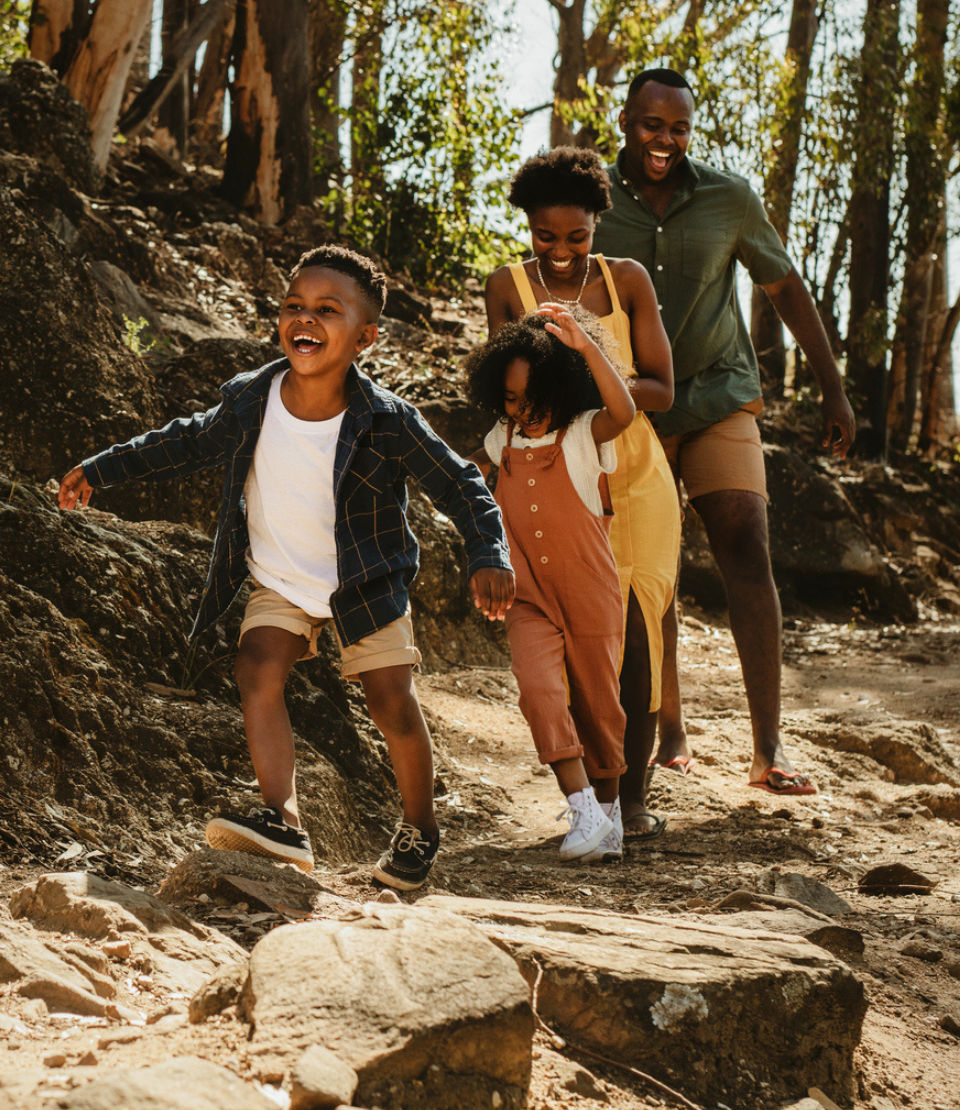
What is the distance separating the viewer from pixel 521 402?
366cm

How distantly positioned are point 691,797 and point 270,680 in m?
1.92

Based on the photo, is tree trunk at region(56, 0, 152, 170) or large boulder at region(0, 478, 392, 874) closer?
large boulder at region(0, 478, 392, 874)

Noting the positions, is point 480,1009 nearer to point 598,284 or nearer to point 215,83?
point 598,284

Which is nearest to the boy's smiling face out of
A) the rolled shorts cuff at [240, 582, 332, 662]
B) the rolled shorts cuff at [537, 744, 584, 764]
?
the rolled shorts cuff at [240, 582, 332, 662]

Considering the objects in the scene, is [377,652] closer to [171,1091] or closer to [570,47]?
[171,1091]

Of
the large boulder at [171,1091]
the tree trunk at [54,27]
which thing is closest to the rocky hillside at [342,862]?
the large boulder at [171,1091]

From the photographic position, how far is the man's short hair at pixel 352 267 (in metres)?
3.17

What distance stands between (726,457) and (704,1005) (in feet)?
8.72

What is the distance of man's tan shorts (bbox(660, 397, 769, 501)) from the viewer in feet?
14.2

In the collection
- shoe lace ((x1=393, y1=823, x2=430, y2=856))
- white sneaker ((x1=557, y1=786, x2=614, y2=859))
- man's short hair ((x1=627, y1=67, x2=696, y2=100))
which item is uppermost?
man's short hair ((x1=627, y1=67, x2=696, y2=100))

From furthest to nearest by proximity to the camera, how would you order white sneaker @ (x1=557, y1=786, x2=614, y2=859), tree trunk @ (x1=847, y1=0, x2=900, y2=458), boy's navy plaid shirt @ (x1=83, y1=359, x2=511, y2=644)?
tree trunk @ (x1=847, y1=0, x2=900, y2=458), white sneaker @ (x1=557, y1=786, x2=614, y2=859), boy's navy plaid shirt @ (x1=83, y1=359, x2=511, y2=644)

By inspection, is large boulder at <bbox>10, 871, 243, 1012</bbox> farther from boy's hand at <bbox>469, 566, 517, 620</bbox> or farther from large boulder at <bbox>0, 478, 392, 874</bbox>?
boy's hand at <bbox>469, 566, 517, 620</bbox>

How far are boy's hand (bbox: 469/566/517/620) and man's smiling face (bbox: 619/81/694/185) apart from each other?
2.17 metres

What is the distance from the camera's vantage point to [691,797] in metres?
4.21
